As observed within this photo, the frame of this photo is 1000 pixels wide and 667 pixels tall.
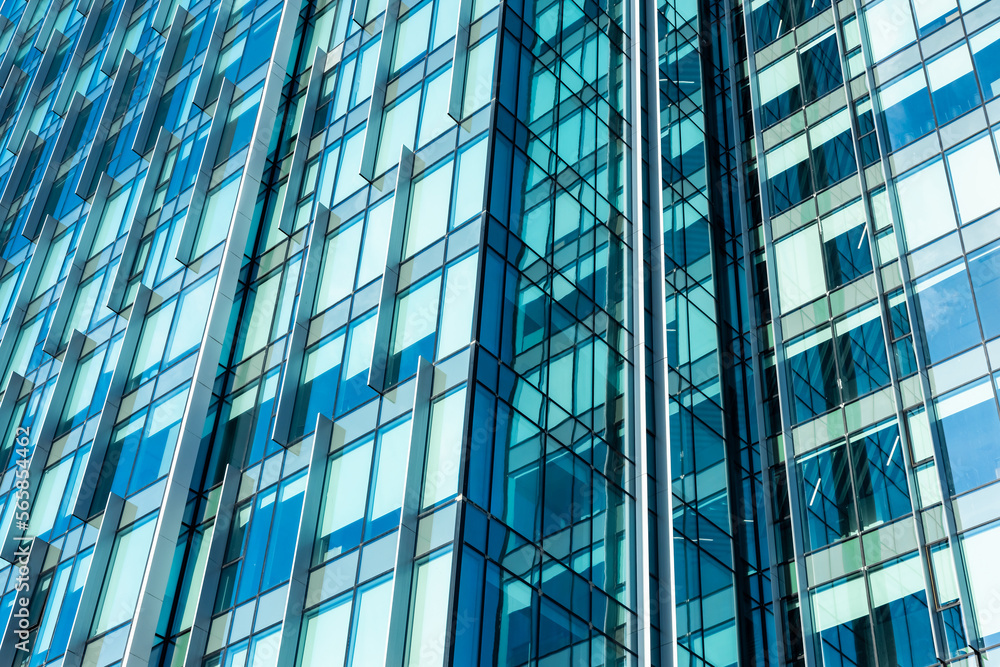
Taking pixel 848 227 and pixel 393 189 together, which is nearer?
pixel 393 189

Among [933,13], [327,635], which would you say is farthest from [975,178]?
[327,635]

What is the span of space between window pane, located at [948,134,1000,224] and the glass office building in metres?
0.09

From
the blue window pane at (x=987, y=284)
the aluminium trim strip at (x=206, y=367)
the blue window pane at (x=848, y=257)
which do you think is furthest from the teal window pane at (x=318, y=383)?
the blue window pane at (x=987, y=284)

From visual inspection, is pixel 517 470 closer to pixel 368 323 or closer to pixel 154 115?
pixel 368 323

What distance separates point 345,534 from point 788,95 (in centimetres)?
2110

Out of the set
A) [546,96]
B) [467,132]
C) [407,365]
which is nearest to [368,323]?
[407,365]

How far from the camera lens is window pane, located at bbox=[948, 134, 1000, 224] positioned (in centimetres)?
2922

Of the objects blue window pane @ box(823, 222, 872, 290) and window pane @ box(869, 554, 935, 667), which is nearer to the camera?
window pane @ box(869, 554, 935, 667)

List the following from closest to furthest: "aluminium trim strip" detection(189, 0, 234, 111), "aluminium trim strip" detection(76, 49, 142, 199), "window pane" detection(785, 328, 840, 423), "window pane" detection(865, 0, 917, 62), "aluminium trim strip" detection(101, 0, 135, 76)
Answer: "window pane" detection(785, 328, 840, 423), "window pane" detection(865, 0, 917, 62), "aluminium trim strip" detection(189, 0, 234, 111), "aluminium trim strip" detection(76, 49, 142, 199), "aluminium trim strip" detection(101, 0, 135, 76)

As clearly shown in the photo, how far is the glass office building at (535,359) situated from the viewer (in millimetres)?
24953

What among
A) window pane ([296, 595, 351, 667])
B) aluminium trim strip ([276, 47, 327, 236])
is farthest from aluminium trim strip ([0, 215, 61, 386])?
window pane ([296, 595, 351, 667])

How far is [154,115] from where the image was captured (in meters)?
42.7

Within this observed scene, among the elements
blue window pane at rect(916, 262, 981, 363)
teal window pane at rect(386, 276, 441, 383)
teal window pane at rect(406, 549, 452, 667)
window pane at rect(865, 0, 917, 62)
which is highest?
A: window pane at rect(865, 0, 917, 62)

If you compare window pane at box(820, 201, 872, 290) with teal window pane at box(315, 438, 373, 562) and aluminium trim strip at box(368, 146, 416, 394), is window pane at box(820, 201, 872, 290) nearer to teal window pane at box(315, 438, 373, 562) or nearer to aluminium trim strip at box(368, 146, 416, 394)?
aluminium trim strip at box(368, 146, 416, 394)
